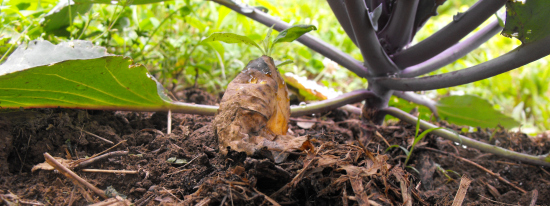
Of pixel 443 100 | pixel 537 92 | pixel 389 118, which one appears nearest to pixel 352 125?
pixel 389 118

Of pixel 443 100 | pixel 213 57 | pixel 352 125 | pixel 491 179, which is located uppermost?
pixel 213 57

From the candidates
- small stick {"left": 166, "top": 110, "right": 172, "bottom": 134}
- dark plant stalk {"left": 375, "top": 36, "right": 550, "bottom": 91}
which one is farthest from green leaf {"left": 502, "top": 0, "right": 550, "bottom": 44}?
small stick {"left": 166, "top": 110, "right": 172, "bottom": 134}

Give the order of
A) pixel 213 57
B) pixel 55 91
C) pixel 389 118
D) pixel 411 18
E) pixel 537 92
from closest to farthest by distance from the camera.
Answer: pixel 55 91 < pixel 411 18 < pixel 389 118 < pixel 213 57 < pixel 537 92

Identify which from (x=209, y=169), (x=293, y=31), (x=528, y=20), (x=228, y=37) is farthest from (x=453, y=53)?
(x=209, y=169)

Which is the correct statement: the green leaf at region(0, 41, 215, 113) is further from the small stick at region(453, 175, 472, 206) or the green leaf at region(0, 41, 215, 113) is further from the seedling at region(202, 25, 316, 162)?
the small stick at region(453, 175, 472, 206)

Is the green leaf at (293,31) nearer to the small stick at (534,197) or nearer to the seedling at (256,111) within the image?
the seedling at (256,111)

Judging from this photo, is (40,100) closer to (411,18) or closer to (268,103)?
(268,103)

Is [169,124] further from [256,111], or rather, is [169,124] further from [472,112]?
[472,112]
